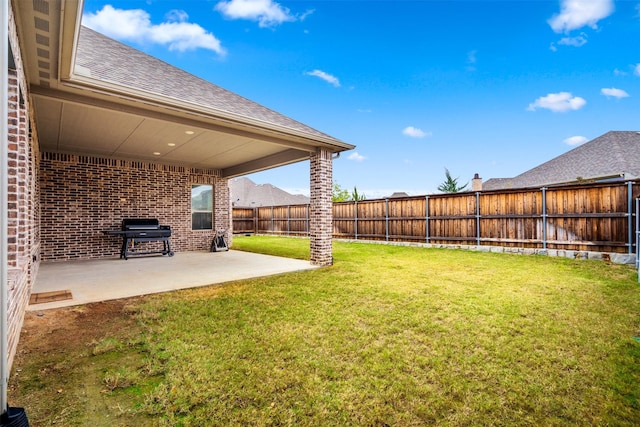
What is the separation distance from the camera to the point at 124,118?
5.27 metres

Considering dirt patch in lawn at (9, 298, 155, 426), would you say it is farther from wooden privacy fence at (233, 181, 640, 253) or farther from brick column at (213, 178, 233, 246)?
wooden privacy fence at (233, 181, 640, 253)

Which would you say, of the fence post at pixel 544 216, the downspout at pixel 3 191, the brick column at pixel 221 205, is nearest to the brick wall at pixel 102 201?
the brick column at pixel 221 205

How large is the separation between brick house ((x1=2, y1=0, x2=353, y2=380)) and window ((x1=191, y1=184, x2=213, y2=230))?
0.04 meters

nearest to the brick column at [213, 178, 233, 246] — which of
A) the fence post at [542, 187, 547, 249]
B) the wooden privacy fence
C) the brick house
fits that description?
the brick house

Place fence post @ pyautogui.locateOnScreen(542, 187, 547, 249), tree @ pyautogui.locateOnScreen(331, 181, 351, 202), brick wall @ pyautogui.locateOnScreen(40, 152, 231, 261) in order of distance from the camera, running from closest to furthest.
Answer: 1. brick wall @ pyautogui.locateOnScreen(40, 152, 231, 261)
2. fence post @ pyautogui.locateOnScreen(542, 187, 547, 249)
3. tree @ pyautogui.locateOnScreen(331, 181, 351, 202)

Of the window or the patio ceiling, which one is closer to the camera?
the patio ceiling

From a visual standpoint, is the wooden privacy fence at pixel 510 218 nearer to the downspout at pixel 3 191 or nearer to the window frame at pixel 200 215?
the window frame at pixel 200 215

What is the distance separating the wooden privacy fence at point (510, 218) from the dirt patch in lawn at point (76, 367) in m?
9.22

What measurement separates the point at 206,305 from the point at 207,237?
7394mm

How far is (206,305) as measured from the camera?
3.78 meters

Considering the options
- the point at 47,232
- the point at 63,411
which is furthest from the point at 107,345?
the point at 47,232

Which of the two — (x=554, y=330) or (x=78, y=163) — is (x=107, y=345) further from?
(x=78, y=163)

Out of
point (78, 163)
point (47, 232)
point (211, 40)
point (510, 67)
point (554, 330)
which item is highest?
point (211, 40)

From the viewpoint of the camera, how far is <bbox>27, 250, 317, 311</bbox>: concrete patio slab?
14.6 feet
